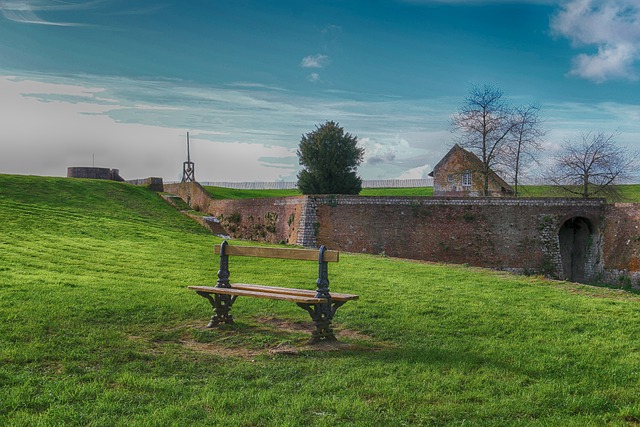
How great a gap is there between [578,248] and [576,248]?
0.37 ft

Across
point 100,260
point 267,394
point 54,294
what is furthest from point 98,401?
point 100,260

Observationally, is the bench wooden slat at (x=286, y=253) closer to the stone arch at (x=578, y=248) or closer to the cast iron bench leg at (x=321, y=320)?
the cast iron bench leg at (x=321, y=320)

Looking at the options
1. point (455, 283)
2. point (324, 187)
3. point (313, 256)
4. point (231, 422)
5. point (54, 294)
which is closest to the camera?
point (231, 422)

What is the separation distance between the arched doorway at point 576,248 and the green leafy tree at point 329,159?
1352 centimetres

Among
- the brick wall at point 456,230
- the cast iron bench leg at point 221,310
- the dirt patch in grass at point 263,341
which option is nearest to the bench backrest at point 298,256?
the cast iron bench leg at point 221,310

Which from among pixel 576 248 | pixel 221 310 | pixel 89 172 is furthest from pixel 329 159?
pixel 221 310

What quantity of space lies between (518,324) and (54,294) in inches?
332

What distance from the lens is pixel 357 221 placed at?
27.6 metres

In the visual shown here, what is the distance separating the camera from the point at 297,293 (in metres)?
8.62

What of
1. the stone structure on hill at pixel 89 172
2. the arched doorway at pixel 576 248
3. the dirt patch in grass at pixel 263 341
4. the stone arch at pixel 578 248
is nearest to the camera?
the dirt patch in grass at pixel 263 341

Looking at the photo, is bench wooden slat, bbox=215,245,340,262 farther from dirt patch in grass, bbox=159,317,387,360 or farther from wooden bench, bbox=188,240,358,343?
dirt patch in grass, bbox=159,317,387,360

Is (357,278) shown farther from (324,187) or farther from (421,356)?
(324,187)

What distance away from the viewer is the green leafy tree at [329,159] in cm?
3703

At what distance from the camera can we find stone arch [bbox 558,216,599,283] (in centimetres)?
2879
